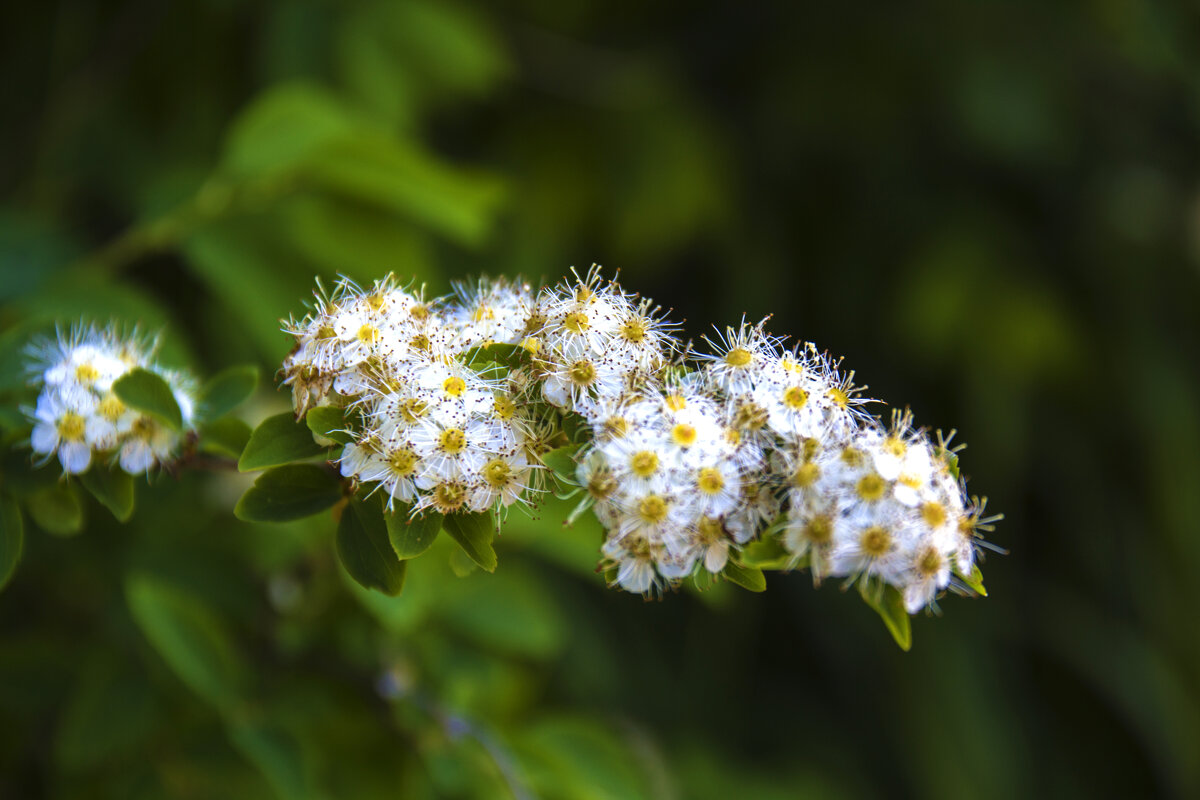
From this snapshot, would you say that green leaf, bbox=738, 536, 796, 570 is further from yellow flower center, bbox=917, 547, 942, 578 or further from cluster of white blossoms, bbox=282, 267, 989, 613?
yellow flower center, bbox=917, 547, 942, 578

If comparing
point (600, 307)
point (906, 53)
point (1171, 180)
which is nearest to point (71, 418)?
point (600, 307)

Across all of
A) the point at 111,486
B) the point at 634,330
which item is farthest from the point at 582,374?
the point at 111,486

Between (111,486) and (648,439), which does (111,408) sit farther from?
(648,439)

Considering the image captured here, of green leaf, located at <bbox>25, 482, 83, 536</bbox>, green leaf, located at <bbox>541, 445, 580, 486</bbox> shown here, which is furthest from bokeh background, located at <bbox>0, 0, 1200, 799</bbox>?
green leaf, located at <bbox>541, 445, 580, 486</bbox>

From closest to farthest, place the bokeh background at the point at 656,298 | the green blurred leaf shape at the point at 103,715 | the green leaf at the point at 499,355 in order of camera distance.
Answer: the green leaf at the point at 499,355 → the green blurred leaf shape at the point at 103,715 → the bokeh background at the point at 656,298

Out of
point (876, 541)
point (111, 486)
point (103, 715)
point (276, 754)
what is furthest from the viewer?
point (103, 715)

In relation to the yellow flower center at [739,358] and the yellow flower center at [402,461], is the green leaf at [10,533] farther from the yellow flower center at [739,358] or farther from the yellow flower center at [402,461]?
the yellow flower center at [739,358]

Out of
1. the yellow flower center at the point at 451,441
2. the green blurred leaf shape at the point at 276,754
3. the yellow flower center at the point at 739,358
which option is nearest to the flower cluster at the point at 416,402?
the yellow flower center at the point at 451,441
